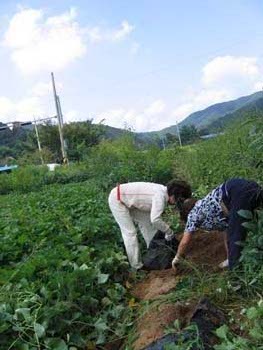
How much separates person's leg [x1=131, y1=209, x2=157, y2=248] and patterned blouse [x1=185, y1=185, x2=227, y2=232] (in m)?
1.49

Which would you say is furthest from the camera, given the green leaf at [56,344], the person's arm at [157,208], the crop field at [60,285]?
the person's arm at [157,208]

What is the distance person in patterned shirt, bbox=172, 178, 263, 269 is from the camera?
13.9 feet

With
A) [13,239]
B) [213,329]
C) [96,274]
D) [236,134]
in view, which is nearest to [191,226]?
[96,274]

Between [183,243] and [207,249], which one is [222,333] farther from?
[207,249]

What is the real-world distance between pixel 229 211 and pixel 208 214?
233mm

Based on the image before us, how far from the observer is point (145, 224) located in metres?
6.18

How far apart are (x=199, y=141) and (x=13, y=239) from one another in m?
6.41

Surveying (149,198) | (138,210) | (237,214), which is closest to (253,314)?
(237,214)

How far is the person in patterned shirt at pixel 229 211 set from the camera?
167 inches

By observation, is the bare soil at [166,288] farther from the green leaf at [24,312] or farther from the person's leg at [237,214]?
the green leaf at [24,312]

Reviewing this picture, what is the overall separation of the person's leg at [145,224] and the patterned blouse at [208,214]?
1489 mm

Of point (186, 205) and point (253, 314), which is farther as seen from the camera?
point (186, 205)

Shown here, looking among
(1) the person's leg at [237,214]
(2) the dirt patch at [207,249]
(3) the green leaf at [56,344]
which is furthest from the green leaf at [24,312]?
(2) the dirt patch at [207,249]

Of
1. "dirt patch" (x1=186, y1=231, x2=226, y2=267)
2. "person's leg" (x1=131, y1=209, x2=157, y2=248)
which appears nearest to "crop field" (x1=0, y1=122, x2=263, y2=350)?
"person's leg" (x1=131, y1=209, x2=157, y2=248)
